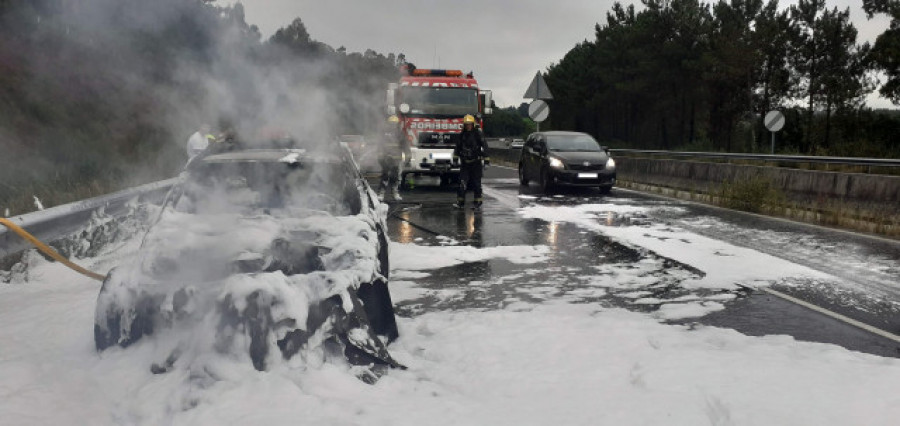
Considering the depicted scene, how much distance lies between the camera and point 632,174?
22.5 meters

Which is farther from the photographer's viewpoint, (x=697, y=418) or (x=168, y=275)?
(x=168, y=275)

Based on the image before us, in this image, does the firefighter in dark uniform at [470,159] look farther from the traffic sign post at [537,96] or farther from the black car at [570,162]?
the traffic sign post at [537,96]

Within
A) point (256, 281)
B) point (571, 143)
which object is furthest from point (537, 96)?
point (256, 281)

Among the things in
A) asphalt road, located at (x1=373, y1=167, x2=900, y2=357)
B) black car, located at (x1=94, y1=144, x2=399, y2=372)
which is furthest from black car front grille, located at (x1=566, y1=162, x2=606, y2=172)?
black car, located at (x1=94, y1=144, x2=399, y2=372)

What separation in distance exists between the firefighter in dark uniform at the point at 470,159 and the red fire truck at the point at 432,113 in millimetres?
4317

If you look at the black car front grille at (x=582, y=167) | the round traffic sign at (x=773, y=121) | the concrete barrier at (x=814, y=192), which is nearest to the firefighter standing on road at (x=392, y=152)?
the black car front grille at (x=582, y=167)

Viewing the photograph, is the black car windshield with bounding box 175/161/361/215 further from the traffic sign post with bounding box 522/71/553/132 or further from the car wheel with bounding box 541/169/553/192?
the traffic sign post with bounding box 522/71/553/132

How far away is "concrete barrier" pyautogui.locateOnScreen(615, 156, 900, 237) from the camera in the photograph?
12055mm

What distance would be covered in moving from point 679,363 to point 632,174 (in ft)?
60.7

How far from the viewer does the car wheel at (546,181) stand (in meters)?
18.1

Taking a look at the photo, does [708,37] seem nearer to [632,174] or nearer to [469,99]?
[632,174]

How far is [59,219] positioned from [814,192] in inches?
506

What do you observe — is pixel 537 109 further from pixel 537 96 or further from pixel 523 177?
pixel 523 177

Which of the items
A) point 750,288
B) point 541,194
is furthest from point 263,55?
point 541,194
